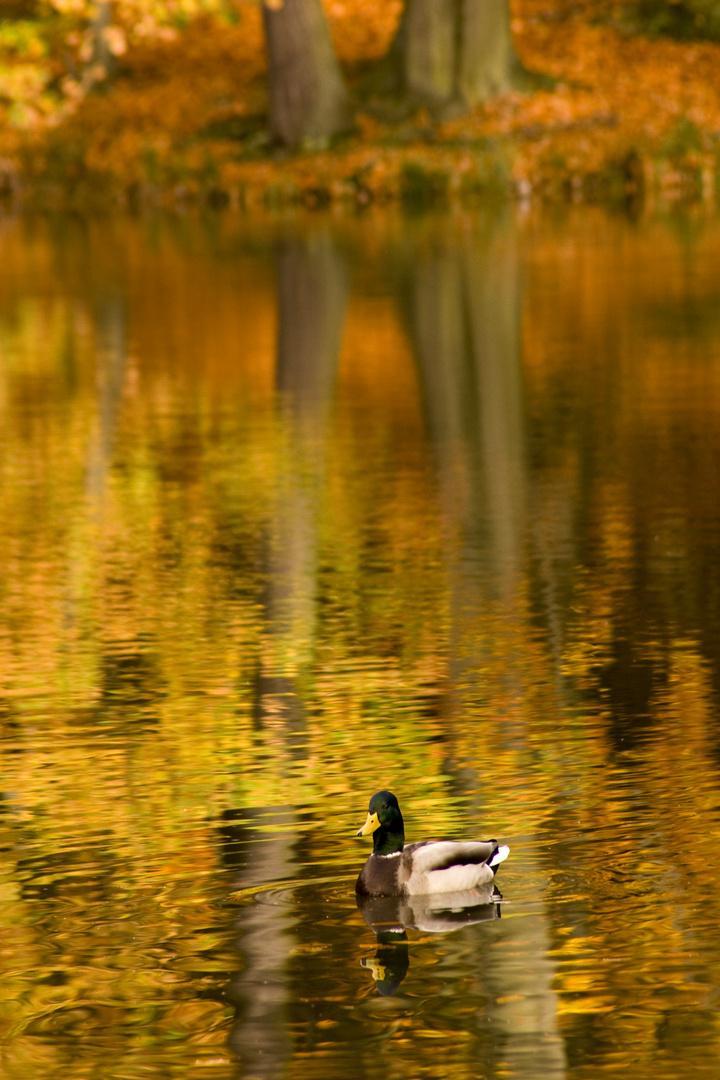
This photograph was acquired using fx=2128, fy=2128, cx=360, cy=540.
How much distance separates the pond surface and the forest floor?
15994 millimetres

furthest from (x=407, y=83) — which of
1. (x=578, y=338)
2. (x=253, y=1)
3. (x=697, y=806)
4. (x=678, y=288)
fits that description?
(x=697, y=806)

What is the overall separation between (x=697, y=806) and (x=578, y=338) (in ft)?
37.5

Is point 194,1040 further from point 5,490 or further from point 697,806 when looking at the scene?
point 5,490

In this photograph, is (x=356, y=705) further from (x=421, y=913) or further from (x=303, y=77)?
(x=303, y=77)

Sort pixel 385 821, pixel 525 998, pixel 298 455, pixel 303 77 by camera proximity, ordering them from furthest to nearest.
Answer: pixel 303 77 < pixel 298 455 < pixel 385 821 < pixel 525 998

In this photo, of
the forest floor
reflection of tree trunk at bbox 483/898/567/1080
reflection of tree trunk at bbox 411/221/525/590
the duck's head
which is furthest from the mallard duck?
the forest floor

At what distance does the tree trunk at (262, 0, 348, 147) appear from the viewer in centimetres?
3344

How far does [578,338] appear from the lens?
16.9 metres

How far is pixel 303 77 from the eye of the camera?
3372cm

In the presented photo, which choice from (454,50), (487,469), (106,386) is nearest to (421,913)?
(487,469)

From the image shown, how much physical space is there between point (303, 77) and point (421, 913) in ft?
98.0

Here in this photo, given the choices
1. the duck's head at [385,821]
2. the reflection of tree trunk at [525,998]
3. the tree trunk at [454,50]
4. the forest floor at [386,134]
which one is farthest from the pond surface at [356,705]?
the tree trunk at [454,50]

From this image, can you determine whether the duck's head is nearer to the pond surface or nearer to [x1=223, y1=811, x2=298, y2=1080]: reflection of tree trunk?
the pond surface

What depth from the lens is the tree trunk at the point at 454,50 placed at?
34.0 metres
